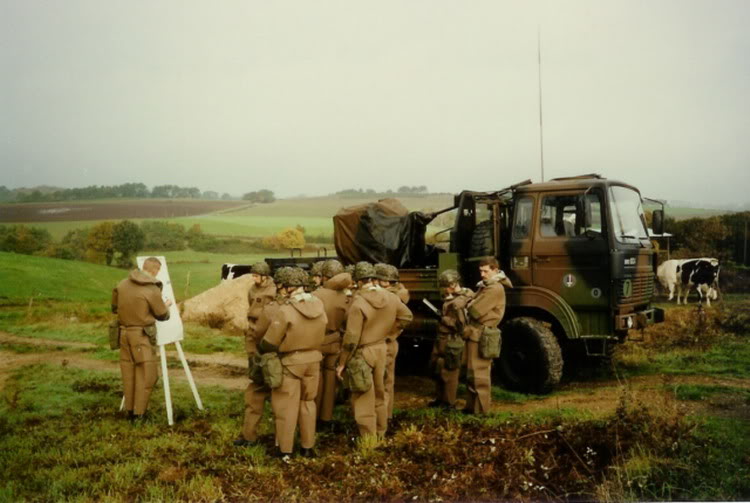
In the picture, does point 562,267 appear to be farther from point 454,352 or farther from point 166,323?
point 166,323

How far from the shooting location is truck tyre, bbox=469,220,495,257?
760cm

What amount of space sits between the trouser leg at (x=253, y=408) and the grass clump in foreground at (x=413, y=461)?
0.18m

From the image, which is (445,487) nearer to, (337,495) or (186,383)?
(337,495)

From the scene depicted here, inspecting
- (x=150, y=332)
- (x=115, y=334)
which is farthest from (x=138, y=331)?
(x=115, y=334)

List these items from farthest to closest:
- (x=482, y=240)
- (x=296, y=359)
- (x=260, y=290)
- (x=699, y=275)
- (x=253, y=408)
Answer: (x=699, y=275) < (x=482, y=240) < (x=260, y=290) < (x=253, y=408) < (x=296, y=359)

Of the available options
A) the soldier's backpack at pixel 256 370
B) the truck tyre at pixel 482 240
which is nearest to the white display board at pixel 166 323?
the soldier's backpack at pixel 256 370

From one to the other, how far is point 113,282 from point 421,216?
6.06 metres

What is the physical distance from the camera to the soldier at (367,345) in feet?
17.4

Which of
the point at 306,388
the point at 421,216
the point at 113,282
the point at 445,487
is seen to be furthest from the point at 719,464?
the point at 113,282

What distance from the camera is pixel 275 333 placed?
491 cm

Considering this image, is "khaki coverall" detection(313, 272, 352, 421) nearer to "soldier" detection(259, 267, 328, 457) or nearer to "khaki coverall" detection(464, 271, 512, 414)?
"soldier" detection(259, 267, 328, 457)

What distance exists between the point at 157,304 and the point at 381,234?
10.7 ft

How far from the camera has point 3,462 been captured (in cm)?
527

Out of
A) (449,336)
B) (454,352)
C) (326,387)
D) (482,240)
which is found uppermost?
(482,240)
